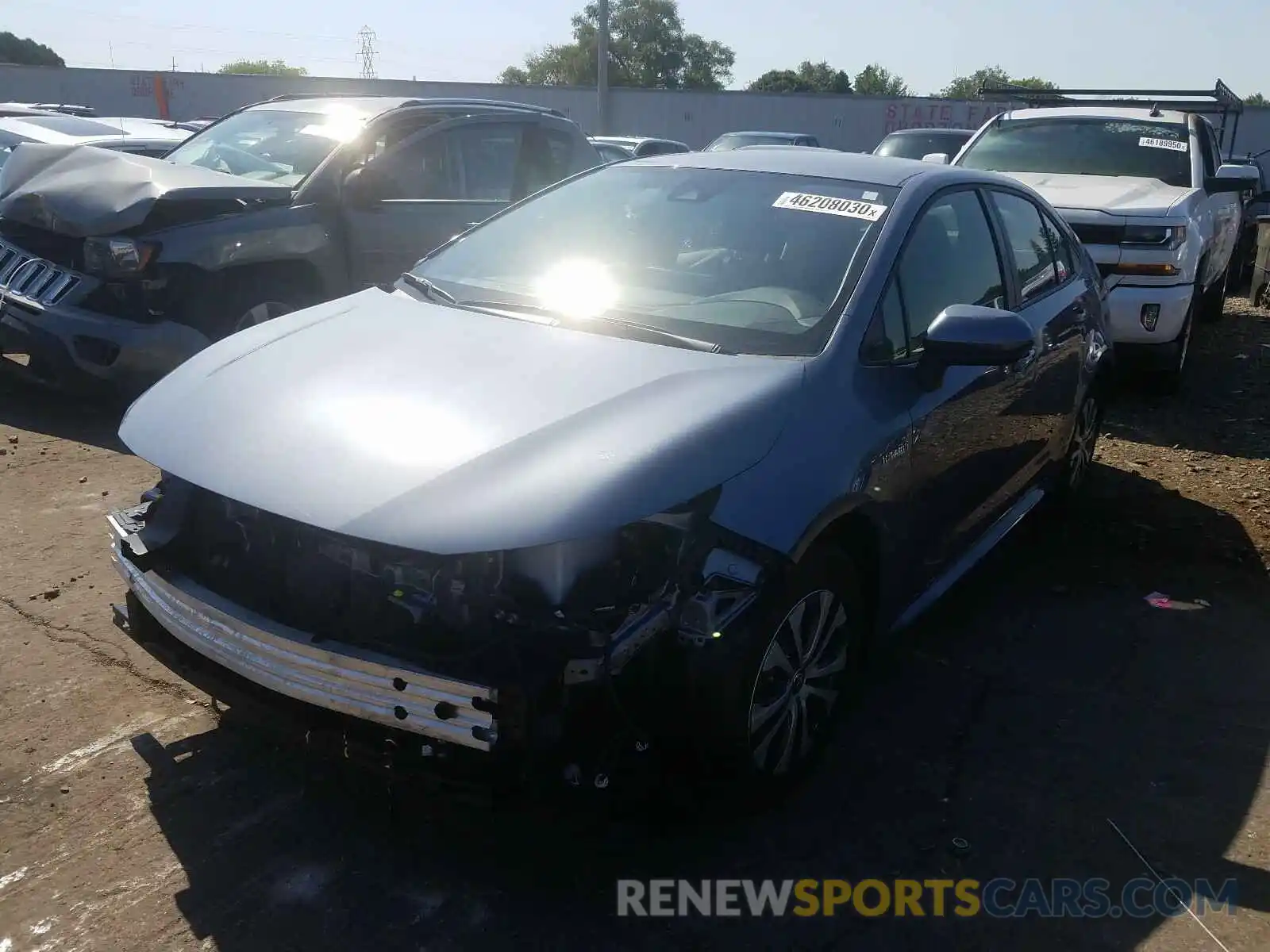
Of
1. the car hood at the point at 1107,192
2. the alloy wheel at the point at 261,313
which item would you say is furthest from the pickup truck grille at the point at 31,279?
the car hood at the point at 1107,192

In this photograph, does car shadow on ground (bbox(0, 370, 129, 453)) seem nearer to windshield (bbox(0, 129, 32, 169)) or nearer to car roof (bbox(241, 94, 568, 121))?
car roof (bbox(241, 94, 568, 121))

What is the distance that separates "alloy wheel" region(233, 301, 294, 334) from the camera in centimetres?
617

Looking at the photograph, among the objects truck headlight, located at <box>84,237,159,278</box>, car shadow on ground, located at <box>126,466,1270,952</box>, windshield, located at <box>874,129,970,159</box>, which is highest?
windshield, located at <box>874,129,970,159</box>

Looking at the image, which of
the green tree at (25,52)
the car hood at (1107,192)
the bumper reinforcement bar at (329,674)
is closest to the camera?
the bumper reinforcement bar at (329,674)

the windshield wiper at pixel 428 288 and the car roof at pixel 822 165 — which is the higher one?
the car roof at pixel 822 165

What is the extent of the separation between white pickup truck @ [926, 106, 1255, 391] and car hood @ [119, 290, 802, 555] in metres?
4.20

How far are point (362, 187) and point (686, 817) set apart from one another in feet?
14.9

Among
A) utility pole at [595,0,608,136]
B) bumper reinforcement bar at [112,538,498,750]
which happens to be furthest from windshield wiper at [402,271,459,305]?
utility pole at [595,0,608,136]

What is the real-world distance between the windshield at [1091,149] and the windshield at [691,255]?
17.2 ft

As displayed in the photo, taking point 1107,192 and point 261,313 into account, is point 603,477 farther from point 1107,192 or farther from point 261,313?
point 1107,192

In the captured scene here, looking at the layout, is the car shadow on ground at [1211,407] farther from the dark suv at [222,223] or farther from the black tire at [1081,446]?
the dark suv at [222,223]

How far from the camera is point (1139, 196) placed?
7812 mm

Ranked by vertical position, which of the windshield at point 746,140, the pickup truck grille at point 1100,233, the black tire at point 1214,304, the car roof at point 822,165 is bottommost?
the black tire at point 1214,304

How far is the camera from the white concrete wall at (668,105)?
1281 inches
